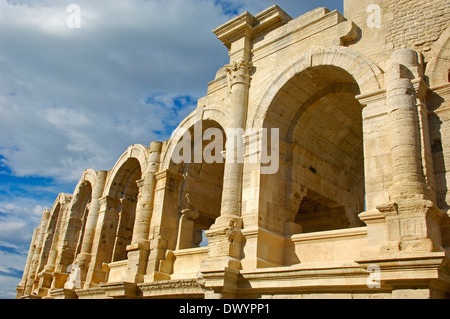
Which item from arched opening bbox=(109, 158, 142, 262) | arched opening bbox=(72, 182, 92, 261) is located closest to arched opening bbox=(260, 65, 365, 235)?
arched opening bbox=(109, 158, 142, 262)

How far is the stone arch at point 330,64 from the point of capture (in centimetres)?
812

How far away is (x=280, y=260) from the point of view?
352 inches

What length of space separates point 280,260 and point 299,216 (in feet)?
11.1

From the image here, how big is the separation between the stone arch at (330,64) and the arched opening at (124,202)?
620cm

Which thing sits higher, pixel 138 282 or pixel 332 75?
pixel 332 75

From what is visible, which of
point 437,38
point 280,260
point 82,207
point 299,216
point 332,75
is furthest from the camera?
point 82,207

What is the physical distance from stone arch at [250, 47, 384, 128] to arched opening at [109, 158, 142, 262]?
6.20 m

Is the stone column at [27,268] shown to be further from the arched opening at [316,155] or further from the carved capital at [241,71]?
the carved capital at [241,71]

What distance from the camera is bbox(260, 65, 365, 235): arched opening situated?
9.52 metres

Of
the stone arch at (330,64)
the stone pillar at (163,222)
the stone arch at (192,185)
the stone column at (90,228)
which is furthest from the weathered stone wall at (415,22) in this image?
the stone column at (90,228)

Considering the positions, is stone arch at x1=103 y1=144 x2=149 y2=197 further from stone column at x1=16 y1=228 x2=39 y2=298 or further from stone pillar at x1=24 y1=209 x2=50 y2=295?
stone column at x1=16 y1=228 x2=39 y2=298
